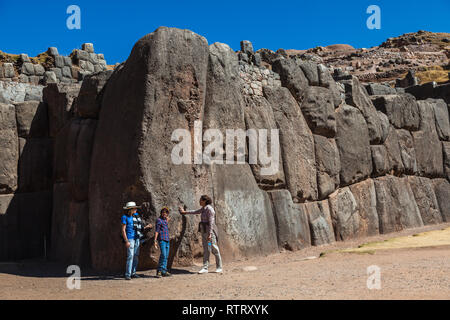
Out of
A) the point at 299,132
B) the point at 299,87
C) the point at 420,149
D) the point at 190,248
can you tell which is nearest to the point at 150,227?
the point at 190,248

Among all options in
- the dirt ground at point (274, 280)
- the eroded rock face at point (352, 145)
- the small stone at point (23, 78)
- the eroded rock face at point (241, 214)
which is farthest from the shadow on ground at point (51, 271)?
the small stone at point (23, 78)

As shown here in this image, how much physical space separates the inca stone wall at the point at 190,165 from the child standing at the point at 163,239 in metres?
0.43

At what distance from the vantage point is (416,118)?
17.5m

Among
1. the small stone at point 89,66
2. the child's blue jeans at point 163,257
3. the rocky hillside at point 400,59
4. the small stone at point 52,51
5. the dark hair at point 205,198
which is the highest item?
the rocky hillside at point 400,59

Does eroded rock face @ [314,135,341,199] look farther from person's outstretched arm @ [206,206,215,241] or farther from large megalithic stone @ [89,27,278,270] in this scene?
person's outstretched arm @ [206,206,215,241]

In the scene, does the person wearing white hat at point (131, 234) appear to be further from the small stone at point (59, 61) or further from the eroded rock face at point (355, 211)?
the small stone at point (59, 61)

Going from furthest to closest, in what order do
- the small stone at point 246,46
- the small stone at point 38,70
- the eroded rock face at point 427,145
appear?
the small stone at point 246,46 < the small stone at point 38,70 < the eroded rock face at point 427,145

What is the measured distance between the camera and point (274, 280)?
7344 mm

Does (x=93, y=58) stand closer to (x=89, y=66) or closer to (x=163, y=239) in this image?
(x=89, y=66)

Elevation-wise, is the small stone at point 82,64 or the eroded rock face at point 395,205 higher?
the small stone at point 82,64

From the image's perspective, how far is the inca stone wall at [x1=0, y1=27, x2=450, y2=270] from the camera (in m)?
9.69

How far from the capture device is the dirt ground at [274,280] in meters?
6.20

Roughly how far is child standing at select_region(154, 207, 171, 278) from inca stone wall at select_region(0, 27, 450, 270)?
0.43m
